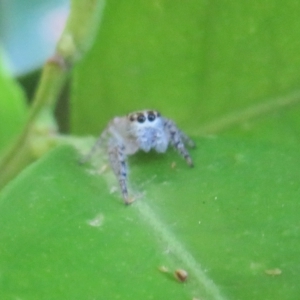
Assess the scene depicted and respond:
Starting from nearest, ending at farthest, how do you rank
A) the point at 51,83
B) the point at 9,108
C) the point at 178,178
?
the point at 178,178
the point at 51,83
the point at 9,108

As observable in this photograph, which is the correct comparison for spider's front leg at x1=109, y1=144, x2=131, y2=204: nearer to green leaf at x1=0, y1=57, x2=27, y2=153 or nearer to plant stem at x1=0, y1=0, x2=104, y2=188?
plant stem at x1=0, y1=0, x2=104, y2=188

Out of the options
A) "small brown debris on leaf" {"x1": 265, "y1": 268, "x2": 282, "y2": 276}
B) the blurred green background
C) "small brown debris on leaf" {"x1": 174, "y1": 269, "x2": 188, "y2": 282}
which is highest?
the blurred green background

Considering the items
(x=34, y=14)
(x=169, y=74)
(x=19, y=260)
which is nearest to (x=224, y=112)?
(x=169, y=74)

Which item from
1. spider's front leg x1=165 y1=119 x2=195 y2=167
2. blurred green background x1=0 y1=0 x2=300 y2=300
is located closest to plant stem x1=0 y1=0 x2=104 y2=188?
blurred green background x1=0 y1=0 x2=300 y2=300

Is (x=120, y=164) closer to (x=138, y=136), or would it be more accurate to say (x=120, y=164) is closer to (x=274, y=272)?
(x=138, y=136)

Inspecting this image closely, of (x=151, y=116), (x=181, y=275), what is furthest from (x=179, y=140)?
(x=181, y=275)

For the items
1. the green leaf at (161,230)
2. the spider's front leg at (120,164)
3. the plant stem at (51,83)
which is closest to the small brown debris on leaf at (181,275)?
the green leaf at (161,230)
